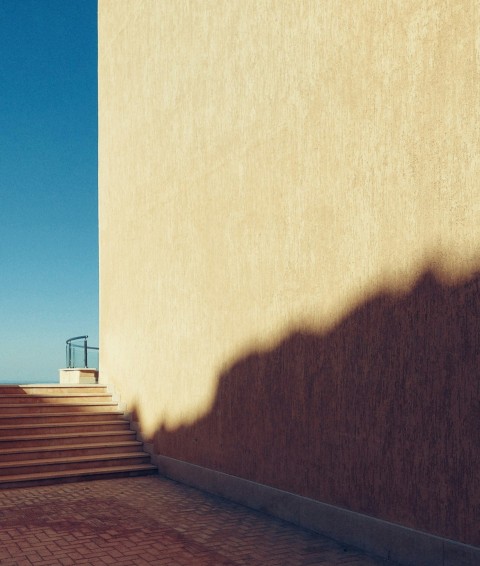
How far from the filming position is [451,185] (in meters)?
4.51

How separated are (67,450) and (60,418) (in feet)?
2.75

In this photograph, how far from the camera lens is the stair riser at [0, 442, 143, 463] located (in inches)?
323

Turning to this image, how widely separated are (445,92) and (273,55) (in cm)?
264

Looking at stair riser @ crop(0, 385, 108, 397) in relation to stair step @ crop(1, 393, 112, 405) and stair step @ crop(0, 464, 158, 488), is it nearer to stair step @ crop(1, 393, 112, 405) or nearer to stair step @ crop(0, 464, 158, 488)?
stair step @ crop(1, 393, 112, 405)

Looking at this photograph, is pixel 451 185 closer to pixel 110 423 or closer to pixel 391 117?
pixel 391 117

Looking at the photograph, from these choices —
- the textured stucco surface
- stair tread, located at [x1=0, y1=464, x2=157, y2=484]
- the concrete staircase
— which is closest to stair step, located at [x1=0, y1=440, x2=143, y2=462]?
the concrete staircase

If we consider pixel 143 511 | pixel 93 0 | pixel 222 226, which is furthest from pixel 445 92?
pixel 93 0

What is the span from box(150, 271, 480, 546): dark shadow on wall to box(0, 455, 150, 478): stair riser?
8.56 feet

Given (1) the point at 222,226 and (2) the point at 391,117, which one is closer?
(2) the point at 391,117

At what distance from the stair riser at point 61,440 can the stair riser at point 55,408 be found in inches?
29.4

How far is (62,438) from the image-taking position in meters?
8.82

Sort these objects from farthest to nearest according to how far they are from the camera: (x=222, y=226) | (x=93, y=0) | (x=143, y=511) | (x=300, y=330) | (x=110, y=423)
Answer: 1. (x=93, y=0)
2. (x=110, y=423)
3. (x=222, y=226)
4. (x=143, y=511)
5. (x=300, y=330)

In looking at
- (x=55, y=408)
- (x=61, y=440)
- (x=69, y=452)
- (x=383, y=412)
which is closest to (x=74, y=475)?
(x=69, y=452)

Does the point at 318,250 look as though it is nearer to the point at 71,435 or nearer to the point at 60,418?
the point at 71,435
